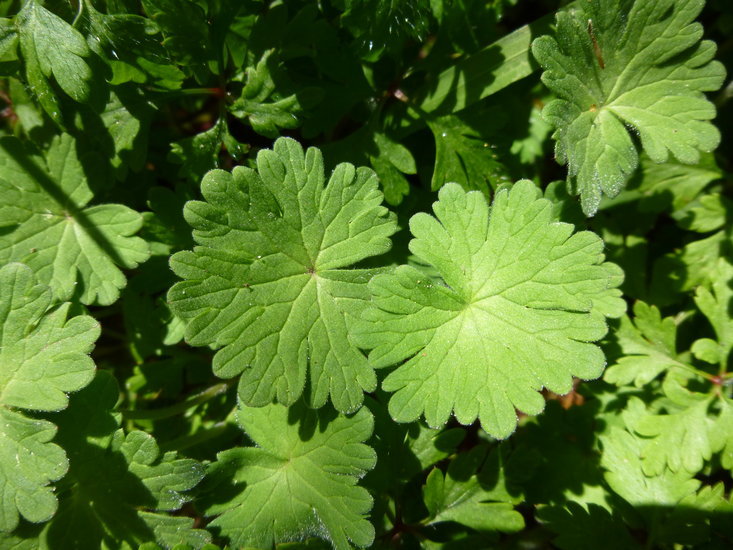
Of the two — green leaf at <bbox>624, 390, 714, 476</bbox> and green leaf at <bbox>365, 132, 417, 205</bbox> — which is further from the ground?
green leaf at <bbox>365, 132, 417, 205</bbox>

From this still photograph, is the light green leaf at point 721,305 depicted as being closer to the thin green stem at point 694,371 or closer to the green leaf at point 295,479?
the thin green stem at point 694,371

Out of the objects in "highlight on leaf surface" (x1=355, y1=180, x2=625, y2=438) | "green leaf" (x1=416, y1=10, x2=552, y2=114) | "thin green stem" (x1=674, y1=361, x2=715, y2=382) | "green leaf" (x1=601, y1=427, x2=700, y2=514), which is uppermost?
"green leaf" (x1=416, y1=10, x2=552, y2=114)

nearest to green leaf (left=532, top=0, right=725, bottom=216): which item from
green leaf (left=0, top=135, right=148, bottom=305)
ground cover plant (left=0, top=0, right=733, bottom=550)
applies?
ground cover plant (left=0, top=0, right=733, bottom=550)

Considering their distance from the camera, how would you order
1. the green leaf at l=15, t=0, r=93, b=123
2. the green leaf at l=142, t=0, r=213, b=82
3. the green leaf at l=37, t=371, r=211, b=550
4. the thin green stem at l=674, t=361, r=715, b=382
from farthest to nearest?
the thin green stem at l=674, t=361, r=715, b=382, the green leaf at l=37, t=371, r=211, b=550, the green leaf at l=142, t=0, r=213, b=82, the green leaf at l=15, t=0, r=93, b=123

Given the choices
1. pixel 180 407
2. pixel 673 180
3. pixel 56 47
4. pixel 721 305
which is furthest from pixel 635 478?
pixel 56 47

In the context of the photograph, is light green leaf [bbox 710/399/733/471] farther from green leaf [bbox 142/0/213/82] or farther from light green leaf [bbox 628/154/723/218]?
green leaf [bbox 142/0/213/82]
